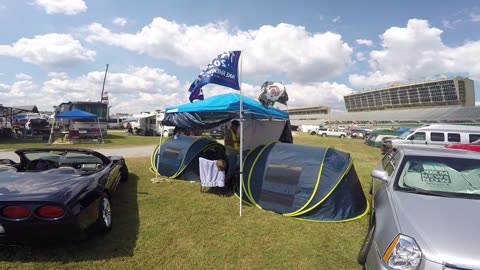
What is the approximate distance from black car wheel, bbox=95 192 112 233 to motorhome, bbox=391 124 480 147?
42.3 ft

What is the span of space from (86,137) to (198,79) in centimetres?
1686

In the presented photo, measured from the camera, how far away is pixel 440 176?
11.7ft

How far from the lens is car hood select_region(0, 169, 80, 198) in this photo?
3.26 metres

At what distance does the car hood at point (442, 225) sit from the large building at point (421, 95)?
375 ft

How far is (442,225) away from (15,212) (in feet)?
14.1

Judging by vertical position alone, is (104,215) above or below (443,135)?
below

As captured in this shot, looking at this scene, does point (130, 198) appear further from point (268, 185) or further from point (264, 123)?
point (264, 123)

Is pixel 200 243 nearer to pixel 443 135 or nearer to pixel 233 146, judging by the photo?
pixel 233 146

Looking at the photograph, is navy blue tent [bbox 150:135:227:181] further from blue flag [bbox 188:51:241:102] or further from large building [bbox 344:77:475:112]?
large building [bbox 344:77:475:112]

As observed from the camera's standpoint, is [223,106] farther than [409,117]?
No

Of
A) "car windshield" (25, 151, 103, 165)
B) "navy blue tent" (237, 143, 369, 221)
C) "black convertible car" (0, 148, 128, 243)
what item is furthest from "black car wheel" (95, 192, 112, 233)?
"navy blue tent" (237, 143, 369, 221)

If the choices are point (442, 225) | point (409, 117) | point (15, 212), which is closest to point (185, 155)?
point (15, 212)

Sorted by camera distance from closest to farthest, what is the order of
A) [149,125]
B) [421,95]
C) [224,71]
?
[224,71] < [149,125] < [421,95]

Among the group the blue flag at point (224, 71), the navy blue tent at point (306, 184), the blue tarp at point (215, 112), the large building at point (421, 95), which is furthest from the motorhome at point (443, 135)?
the large building at point (421, 95)
